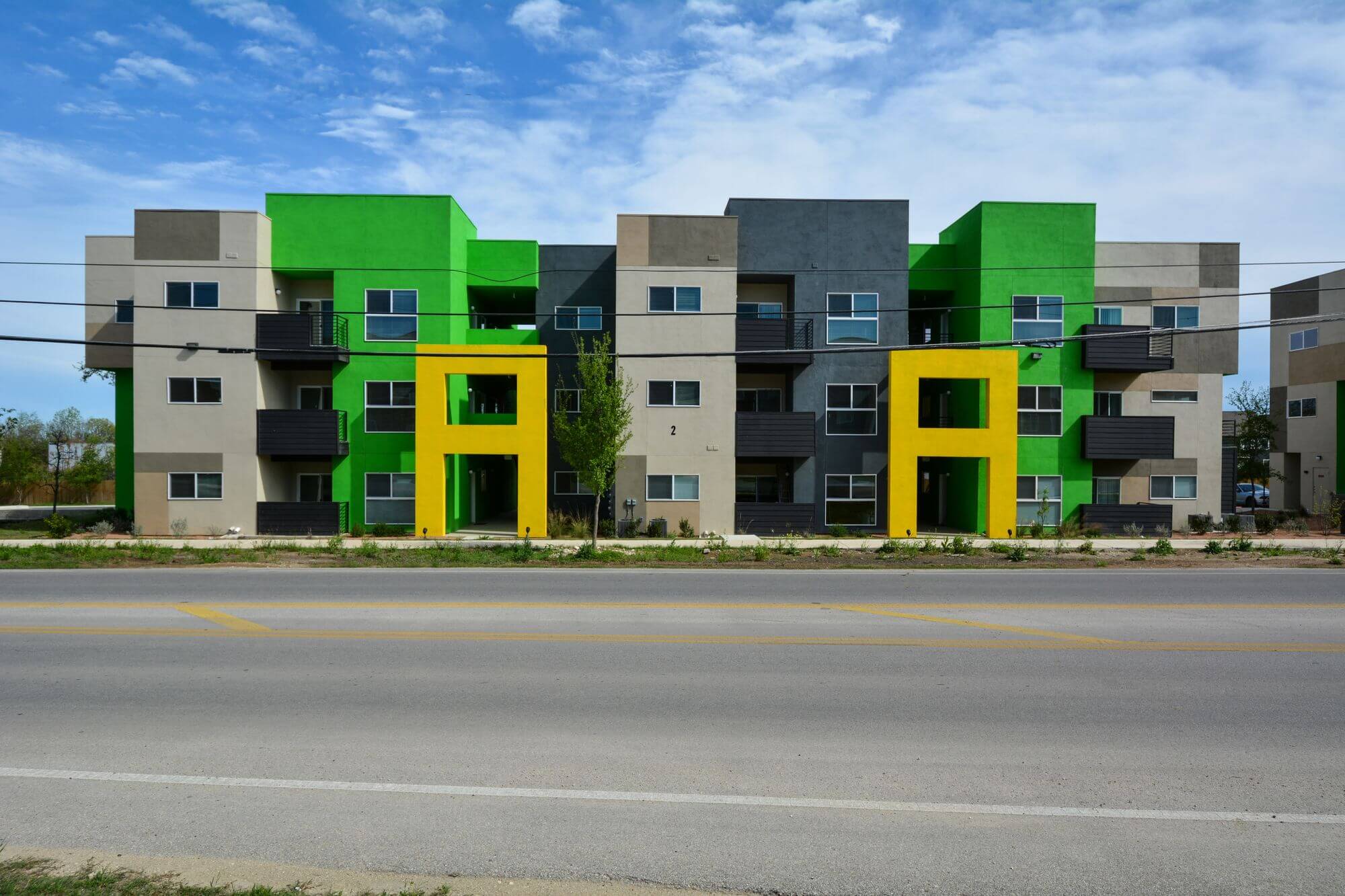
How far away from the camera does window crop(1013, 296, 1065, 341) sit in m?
27.5

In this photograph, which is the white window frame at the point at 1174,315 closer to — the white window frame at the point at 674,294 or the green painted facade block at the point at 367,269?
the white window frame at the point at 674,294

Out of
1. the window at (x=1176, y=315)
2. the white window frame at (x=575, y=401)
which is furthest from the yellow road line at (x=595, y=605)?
the window at (x=1176, y=315)

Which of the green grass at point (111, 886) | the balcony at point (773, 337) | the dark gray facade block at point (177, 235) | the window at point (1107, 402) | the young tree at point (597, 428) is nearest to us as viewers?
the green grass at point (111, 886)

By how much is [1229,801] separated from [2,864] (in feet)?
24.2

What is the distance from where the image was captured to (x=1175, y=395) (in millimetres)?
29172

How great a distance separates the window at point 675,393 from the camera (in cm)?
2652

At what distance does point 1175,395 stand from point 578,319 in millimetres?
21436

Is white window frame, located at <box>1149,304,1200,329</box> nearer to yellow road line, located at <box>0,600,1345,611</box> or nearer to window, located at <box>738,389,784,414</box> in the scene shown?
window, located at <box>738,389,784,414</box>

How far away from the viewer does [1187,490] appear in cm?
2898

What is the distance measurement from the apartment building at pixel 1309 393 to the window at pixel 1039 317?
42.6ft

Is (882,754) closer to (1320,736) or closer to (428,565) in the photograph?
(1320,736)

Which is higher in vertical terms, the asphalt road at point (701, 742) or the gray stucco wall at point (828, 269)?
the gray stucco wall at point (828, 269)

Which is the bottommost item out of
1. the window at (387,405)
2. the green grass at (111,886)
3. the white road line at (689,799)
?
the white road line at (689,799)

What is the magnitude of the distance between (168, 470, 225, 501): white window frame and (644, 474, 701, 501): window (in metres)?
13.5
